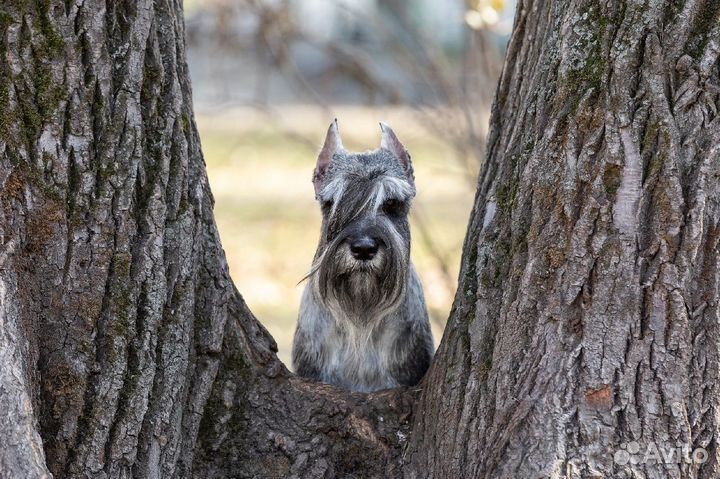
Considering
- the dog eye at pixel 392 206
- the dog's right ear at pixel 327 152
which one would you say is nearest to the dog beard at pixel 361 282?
the dog eye at pixel 392 206

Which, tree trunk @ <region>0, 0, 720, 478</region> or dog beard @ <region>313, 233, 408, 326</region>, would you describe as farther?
dog beard @ <region>313, 233, 408, 326</region>

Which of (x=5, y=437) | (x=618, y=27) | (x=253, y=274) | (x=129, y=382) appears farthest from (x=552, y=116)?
(x=253, y=274)

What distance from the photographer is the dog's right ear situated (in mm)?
5156

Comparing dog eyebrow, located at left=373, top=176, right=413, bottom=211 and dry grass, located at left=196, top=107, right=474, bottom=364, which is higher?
dry grass, located at left=196, top=107, right=474, bottom=364

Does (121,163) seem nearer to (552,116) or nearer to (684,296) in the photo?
(552,116)

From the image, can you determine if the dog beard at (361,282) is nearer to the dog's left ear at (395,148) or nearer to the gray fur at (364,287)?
the gray fur at (364,287)

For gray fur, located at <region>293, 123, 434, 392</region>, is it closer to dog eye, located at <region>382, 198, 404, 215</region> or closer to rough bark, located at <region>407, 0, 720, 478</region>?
dog eye, located at <region>382, 198, 404, 215</region>

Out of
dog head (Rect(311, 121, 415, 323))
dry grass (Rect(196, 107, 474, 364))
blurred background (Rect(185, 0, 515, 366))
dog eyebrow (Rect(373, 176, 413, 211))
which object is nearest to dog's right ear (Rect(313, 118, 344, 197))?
dog head (Rect(311, 121, 415, 323))

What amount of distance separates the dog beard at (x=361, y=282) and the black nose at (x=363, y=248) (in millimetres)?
29

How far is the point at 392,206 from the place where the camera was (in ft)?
16.3

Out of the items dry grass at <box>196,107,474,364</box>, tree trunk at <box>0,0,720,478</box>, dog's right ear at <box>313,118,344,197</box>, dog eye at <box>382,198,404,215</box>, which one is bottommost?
tree trunk at <box>0,0,720,478</box>

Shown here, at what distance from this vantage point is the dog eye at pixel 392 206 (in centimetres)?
492

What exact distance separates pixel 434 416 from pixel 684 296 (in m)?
1.04

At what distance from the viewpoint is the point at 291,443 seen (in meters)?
3.91
